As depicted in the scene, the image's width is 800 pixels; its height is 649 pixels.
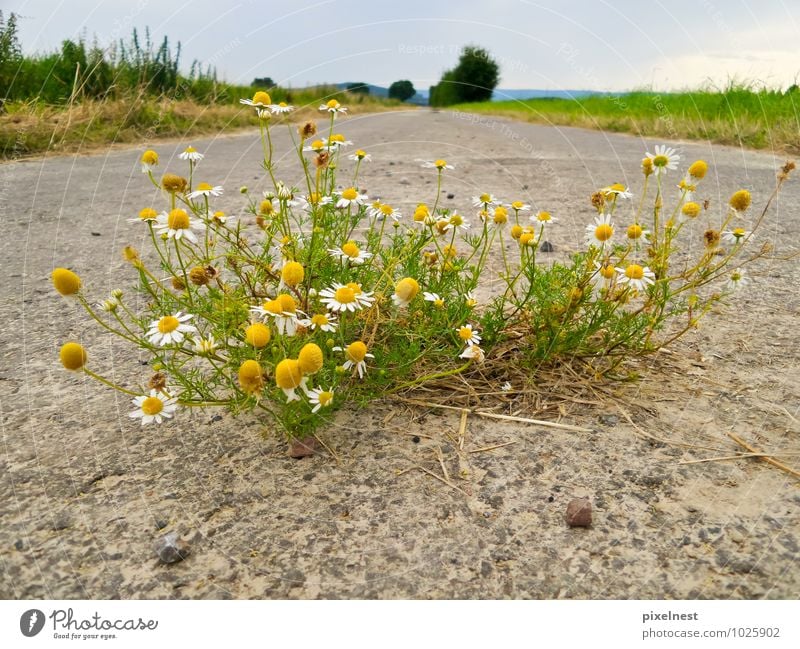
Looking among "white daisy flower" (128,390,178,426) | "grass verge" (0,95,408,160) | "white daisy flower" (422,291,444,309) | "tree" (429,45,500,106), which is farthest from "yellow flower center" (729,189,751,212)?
"tree" (429,45,500,106)

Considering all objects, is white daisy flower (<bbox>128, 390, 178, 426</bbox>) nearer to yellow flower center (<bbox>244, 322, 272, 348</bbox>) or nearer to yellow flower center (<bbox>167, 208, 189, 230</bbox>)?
yellow flower center (<bbox>244, 322, 272, 348</bbox>)

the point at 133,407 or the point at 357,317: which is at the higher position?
the point at 357,317

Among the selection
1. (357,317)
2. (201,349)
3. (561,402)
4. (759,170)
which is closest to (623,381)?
(561,402)

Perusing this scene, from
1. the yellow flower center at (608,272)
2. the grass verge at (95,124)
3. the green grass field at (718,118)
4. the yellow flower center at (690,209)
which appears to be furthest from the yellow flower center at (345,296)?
the green grass field at (718,118)

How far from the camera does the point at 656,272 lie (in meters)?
2.17

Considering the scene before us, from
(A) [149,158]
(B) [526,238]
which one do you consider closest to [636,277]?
(B) [526,238]

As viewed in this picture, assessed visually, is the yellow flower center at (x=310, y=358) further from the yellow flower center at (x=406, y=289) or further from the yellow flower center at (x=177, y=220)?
the yellow flower center at (x=177, y=220)

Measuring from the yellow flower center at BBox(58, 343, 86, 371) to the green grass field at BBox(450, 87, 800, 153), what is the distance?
5.48 m

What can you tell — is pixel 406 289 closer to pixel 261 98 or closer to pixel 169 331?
pixel 169 331

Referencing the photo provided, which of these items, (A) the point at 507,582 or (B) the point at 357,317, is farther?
(B) the point at 357,317
